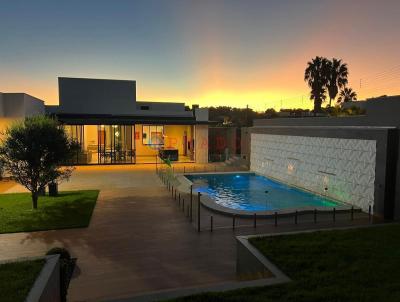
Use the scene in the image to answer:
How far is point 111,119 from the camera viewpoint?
104 feet

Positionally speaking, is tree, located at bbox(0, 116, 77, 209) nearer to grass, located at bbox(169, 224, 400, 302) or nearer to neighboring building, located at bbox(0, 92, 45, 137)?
neighboring building, located at bbox(0, 92, 45, 137)

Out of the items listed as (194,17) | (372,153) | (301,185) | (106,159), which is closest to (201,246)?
(372,153)

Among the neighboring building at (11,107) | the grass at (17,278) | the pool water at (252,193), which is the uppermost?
the neighboring building at (11,107)

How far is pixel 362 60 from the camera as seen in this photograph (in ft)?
93.0

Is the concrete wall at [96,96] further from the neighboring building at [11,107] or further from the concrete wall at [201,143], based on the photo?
the neighboring building at [11,107]

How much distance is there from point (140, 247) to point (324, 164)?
12.7m

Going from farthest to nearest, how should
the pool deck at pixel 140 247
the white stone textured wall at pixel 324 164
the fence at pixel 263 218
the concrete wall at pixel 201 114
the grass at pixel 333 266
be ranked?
the concrete wall at pixel 201 114, the white stone textured wall at pixel 324 164, the fence at pixel 263 218, the pool deck at pixel 140 247, the grass at pixel 333 266

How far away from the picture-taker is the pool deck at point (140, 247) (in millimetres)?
7996

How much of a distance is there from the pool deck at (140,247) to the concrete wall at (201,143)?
16.9 m

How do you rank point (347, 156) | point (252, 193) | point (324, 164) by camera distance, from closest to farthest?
1. point (347, 156)
2. point (324, 164)
3. point (252, 193)

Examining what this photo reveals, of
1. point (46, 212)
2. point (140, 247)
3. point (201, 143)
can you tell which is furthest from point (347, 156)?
point (201, 143)

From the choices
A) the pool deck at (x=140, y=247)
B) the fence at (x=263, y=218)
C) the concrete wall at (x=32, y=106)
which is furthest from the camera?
the concrete wall at (x=32, y=106)

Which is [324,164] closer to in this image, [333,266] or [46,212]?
[333,266]

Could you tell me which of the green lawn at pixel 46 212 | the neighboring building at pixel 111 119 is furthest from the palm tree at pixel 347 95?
the green lawn at pixel 46 212
